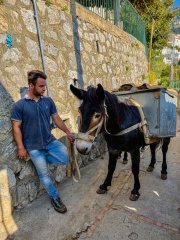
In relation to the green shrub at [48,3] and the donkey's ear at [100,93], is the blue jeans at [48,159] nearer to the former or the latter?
the donkey's ear at [100,93]

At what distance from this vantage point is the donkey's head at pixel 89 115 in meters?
2.78

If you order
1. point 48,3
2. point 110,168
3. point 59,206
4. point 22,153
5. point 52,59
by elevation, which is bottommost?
point 59,206

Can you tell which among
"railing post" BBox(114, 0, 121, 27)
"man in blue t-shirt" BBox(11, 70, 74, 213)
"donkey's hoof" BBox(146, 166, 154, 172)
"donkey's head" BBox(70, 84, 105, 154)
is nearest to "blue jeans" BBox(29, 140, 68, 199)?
"man in blue t-shirt" BBox(11, 70, 74, 213)

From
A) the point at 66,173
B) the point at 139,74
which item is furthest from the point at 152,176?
the point at 139,74

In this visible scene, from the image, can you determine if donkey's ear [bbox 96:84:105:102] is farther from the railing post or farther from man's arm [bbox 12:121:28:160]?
the railing post

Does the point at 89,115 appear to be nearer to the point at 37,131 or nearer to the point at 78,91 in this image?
the point at 78,91

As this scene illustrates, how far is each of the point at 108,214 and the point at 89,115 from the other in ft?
5.10

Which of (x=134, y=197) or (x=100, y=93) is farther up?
(x=100, y=93)

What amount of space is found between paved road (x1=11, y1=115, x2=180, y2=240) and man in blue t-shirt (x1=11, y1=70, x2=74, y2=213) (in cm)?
26

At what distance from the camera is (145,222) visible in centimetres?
314

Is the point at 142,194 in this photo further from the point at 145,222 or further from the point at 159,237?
the point at 159,237

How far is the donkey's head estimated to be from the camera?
278 centimetres

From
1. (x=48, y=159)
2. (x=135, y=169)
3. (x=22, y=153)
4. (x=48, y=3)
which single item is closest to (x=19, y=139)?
(x=22, y=153)

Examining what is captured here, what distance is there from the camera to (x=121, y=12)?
8.72 m
